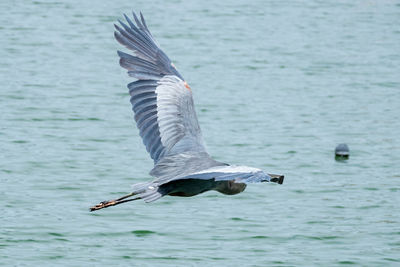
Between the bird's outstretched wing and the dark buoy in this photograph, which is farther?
the dark buoy

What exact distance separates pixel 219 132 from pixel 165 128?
20.0ft

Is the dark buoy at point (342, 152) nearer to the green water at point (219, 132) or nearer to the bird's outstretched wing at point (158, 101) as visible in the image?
the green water at point (219, 132)

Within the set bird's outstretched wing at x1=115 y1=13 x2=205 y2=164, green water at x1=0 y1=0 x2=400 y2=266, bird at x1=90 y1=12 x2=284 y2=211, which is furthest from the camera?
green water at x1=0 y1=0 x2=400 y2=266

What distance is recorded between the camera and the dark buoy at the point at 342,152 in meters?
13.9

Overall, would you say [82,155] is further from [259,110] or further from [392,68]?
[392,68]

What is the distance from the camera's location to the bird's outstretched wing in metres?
8.50

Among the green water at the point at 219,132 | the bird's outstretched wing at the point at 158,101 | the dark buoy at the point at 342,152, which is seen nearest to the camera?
the bird's outstretched wing at the point at 158,101

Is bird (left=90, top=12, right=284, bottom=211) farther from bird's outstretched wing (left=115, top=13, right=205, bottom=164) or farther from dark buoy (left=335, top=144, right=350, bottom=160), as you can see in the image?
dark buoy (left=335, top=144, right=350, bottom=160)

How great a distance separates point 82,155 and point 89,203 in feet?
6.12

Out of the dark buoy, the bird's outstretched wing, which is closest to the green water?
the dark buoy

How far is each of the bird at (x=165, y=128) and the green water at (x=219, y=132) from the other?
6.67ft

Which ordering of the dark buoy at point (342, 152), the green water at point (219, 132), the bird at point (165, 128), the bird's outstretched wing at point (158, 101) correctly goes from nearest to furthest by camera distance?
the bird at point (165, 128) < the bird's outstretched wing at point (158, 101) < the green water at point (219, 132) < the dark buoy at point (342, 152)

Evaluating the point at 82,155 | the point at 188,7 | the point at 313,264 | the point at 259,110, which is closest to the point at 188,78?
the point at 259,110

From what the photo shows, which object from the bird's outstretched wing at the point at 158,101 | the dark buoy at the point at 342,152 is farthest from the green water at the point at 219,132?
the bird's outstretched wing at the point at 158,101
